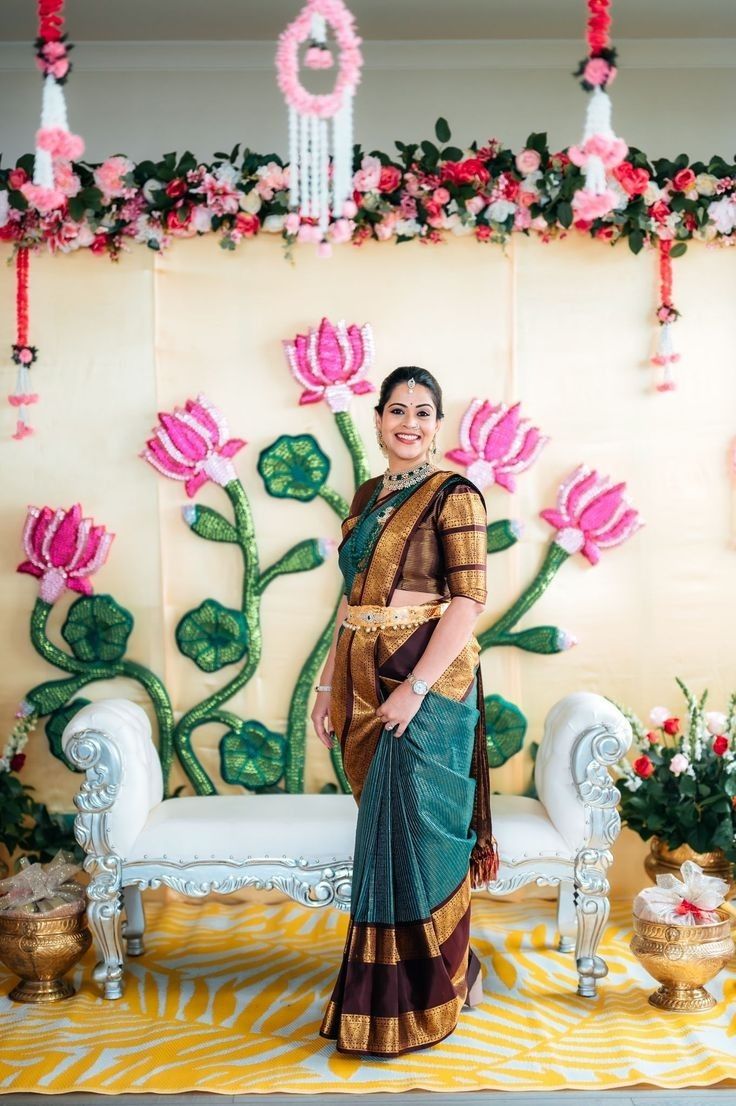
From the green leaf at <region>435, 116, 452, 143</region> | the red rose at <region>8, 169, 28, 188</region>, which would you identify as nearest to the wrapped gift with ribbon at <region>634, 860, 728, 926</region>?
the green leaf at <region>435, 116, 452, 143</region>

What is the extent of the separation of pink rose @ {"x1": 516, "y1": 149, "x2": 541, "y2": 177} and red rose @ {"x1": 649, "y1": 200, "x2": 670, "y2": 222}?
16.8 inches

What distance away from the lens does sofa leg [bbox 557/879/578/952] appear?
3520 millimetres

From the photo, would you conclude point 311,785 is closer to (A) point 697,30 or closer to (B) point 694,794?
(B) point 694,794

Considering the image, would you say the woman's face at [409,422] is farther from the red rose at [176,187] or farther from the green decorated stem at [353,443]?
the red rose at [176,187]

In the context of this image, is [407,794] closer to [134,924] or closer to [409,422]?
[409,422]

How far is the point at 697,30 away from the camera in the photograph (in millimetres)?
4098

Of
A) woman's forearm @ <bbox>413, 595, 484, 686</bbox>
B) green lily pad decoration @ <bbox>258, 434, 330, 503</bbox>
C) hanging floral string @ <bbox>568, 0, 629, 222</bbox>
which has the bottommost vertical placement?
woman's forearm @ <bbox>413, 595, 484, 686</bbox>

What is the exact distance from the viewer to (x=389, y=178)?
3.83m

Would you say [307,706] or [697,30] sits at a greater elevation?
[697,30]

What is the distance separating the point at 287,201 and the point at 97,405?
962 mm

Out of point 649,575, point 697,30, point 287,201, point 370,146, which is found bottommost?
point 649,575

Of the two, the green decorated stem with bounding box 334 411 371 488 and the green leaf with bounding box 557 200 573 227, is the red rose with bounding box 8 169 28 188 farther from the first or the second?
the green leaf with bounding box 557 200 573 227

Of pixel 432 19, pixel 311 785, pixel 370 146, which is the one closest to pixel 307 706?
pixel 311 785

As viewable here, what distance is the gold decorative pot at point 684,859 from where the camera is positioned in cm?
365
